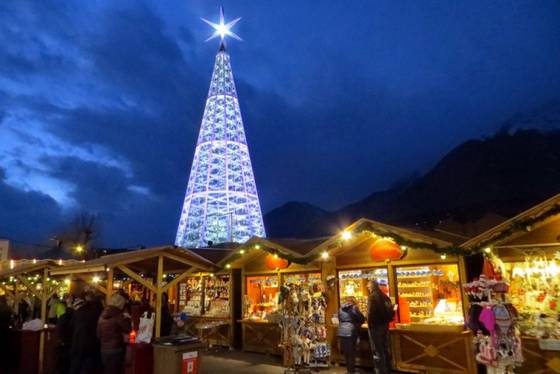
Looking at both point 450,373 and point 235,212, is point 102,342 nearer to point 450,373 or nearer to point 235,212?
point 450,373

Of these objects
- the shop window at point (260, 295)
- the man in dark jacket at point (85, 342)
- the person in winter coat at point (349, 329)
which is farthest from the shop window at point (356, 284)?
the man in dark jacket at point (85, 342)

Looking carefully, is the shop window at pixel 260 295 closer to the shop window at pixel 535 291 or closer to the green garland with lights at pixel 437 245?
the green garland with lights at pixel 437 245

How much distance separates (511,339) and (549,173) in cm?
6685

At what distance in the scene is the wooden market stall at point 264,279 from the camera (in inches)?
408

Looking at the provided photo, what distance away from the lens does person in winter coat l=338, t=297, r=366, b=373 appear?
7.80 m

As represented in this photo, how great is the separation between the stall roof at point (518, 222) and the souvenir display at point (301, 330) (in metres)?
3.47

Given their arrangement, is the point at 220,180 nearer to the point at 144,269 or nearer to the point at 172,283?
the point at 144,269

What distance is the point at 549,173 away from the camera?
60719mm

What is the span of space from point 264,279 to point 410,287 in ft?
14.6

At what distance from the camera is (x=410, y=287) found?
29.9ft

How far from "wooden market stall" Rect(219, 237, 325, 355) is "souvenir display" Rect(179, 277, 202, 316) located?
6.34 ft

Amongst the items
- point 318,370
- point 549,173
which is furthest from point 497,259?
point 549,173

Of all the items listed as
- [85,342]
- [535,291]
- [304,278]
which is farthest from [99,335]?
[535,291]

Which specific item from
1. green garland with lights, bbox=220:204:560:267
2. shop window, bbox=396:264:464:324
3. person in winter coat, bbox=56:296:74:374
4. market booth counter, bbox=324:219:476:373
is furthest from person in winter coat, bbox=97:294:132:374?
shop window, bbox=396:264:464:324
